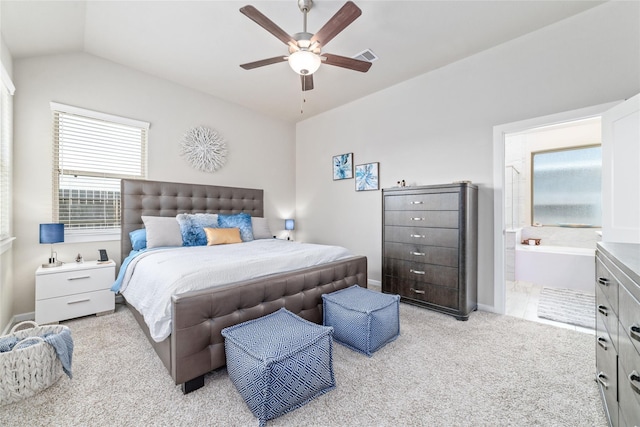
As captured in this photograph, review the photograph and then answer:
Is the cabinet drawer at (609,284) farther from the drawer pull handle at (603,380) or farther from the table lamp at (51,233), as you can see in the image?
the table lamp at (51,233)

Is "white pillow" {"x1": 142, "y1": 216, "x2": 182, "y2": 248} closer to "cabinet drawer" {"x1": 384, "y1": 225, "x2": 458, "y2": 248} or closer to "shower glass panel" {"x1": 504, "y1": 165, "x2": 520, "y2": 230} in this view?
"cabinet drawer" {"x1": 384, "y1": 225, "x2": 458, "y2": 248}

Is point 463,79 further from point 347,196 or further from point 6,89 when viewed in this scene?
point 6,89

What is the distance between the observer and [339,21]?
1.94 meters

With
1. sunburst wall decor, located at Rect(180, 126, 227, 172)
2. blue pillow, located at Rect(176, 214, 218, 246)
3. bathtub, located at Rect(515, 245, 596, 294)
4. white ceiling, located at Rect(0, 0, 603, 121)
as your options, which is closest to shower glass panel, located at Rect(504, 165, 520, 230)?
bathtub, located at Rect(515, 245, 596, 294)

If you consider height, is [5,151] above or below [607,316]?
above

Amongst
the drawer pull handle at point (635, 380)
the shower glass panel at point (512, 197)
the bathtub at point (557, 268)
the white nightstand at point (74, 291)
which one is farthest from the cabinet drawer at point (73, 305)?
the shower glass panel at point (512, 197)

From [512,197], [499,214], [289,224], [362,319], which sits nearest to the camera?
[362,319]

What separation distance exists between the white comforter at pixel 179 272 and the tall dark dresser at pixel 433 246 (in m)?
0.99

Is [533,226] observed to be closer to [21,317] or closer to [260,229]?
[260,229]

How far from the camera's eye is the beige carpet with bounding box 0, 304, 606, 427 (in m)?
1.51

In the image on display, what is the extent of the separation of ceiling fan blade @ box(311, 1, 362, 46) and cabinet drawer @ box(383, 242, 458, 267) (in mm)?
2379

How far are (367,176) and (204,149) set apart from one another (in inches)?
101

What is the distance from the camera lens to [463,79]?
328cm

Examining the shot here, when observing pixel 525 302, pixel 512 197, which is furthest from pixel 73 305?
pixel 512 197
